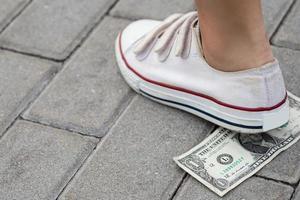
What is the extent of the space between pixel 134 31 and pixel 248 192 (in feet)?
1.81

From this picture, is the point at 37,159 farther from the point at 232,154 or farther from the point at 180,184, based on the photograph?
the point at 232,154

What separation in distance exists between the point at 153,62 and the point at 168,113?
13cm

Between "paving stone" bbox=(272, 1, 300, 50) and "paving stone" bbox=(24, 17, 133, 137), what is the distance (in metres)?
0.43

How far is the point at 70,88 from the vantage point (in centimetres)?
171

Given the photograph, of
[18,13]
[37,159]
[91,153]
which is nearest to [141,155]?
[91,153]

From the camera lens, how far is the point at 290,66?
1670 millimetres

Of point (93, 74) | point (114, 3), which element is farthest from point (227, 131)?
point (114, 3)

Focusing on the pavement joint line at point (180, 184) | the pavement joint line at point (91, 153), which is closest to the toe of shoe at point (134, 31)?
the pavement joint line at point (91, 153)

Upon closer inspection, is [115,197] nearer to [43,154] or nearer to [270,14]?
[43,154]

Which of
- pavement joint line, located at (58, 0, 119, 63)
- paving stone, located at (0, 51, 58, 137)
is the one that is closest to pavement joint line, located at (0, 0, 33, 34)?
paving stone, located at (0, 51, 58, 137)

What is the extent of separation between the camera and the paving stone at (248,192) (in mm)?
1374

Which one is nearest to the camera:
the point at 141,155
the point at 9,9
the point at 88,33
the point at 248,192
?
the point at 248,192

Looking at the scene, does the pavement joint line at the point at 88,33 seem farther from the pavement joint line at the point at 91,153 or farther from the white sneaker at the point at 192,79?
the pavement joint line at the point at 91,153

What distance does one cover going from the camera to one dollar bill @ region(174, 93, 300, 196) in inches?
55.8
